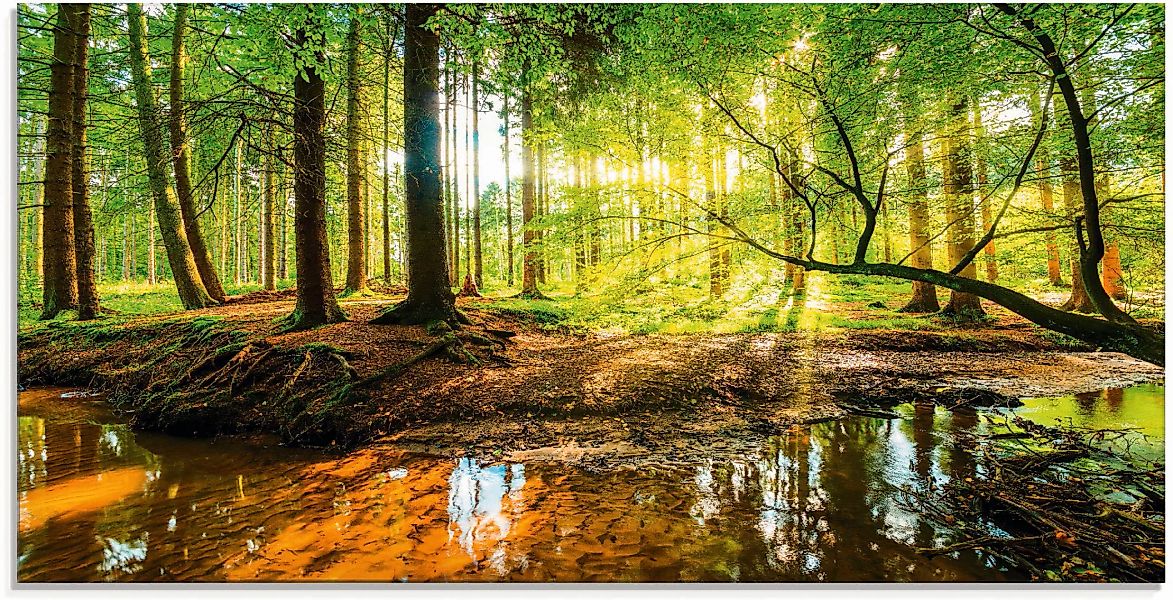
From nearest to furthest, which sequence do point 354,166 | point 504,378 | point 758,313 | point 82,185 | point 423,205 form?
point 354,166
point 504,378
point 82,185
point 423,205
point 758,313

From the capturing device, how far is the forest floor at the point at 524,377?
3.29 m

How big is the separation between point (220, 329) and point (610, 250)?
13.3 ft

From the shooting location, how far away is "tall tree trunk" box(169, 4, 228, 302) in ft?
9.91

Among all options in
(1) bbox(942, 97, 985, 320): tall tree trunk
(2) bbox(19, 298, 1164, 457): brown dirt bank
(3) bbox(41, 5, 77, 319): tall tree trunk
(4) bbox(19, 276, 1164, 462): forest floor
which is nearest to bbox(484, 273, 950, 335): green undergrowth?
(4) bbox(19, 276, 1164, 462): forest floor

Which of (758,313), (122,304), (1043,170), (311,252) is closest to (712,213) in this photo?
(1043,170)

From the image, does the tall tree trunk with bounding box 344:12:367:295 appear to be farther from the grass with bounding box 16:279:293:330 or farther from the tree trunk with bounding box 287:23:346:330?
the grass with bounding box 16:279:293:330

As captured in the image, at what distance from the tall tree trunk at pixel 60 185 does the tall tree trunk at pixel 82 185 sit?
5cm

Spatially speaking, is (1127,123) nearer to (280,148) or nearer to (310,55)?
(280,148)

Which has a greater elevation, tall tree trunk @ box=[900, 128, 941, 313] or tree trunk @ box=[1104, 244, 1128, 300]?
tall tree trunk @ box=[900, 128, 941, 313]

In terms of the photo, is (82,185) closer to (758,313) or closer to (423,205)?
(423,205)

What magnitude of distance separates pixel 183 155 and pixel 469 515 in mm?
4902

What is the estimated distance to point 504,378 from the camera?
4.05m

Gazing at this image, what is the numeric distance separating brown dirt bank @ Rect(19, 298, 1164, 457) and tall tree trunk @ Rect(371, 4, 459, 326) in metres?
0.30

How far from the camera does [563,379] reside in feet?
13.6
